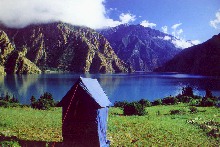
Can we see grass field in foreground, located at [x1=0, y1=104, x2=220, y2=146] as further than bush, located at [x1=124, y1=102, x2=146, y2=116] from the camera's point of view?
No

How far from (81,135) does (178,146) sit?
5641 mm

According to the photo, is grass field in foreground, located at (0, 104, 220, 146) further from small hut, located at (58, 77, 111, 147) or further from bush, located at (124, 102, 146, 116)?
bush, located at (124, 102, 146, 116)

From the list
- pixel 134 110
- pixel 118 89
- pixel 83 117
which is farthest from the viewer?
pixel 118 89

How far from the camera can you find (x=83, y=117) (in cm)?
1484

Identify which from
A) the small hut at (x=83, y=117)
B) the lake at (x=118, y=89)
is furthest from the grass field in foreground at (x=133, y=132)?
the lake at (x=118, y=89)

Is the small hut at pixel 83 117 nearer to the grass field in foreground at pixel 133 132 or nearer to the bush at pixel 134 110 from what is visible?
the grass field in foreground at pixel 133 132

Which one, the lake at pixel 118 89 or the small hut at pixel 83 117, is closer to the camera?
the small hut at pixel 83 117

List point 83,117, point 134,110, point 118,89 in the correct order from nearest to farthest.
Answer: point 83,117
point 134,110
point 118,89

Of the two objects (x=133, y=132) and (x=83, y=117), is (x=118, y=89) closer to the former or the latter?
(x=133, y=132)

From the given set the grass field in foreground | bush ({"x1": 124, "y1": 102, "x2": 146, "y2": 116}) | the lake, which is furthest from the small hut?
the lake

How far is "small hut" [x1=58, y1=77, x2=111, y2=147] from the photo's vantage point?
580 inches

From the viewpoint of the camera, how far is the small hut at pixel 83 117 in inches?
580

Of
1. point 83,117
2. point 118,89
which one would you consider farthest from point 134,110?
point 118,89

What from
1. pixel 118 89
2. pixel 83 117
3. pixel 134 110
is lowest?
pixel 134 110
